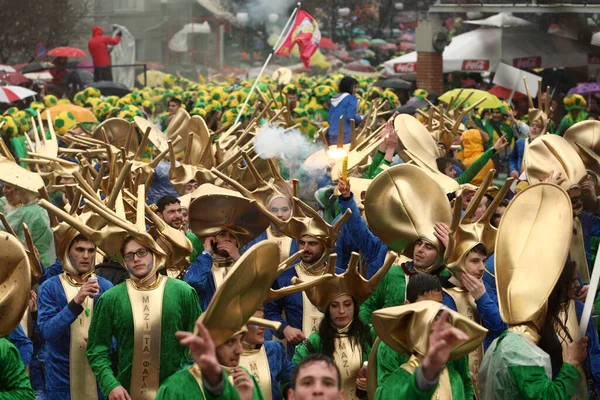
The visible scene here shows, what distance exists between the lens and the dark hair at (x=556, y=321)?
6.21 meters

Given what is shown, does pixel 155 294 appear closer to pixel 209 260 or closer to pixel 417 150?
pixel 209 260

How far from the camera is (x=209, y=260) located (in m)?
8.14

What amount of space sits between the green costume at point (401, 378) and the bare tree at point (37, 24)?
107ft

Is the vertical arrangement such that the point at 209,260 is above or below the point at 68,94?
above

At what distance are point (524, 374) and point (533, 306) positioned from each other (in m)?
0.44

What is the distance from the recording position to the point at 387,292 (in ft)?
25.5

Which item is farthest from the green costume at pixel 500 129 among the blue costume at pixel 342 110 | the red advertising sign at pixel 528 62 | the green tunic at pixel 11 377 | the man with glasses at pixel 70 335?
the green tunic at pixel 11 377

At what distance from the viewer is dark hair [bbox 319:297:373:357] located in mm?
7121

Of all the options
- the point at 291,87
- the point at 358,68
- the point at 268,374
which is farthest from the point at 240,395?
Result: the point at 358,68

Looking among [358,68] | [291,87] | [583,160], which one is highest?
[583,160]

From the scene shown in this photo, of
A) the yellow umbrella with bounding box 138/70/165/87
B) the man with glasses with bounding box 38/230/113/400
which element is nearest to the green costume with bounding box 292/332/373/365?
the man with glasses with bounding box 38/230/113/400

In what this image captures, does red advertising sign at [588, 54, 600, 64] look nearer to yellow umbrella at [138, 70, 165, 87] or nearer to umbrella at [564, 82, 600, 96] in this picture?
umbrella at [564, 82, 600, 96]

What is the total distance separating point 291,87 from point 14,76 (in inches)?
469

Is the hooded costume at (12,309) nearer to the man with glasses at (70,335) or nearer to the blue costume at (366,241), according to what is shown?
the man with glasses at (70,335)
